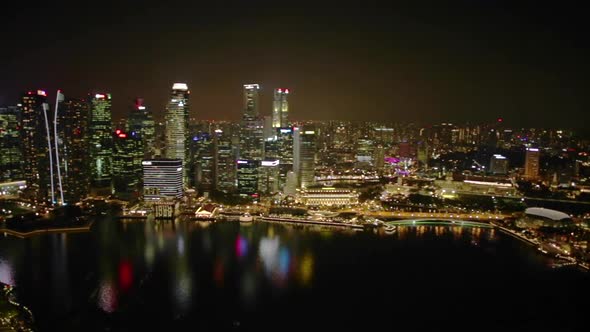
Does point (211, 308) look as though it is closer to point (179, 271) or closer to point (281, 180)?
point (179, 271)

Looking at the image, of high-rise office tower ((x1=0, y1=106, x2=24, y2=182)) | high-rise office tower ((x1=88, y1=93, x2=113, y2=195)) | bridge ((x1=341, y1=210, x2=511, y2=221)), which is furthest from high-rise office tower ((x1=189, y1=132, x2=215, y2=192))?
bridge ((x1=341, y1=210, x2=511, y2=221))

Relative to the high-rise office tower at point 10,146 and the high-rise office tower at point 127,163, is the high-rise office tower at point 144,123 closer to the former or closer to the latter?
the high-rise office tower at point 127,163

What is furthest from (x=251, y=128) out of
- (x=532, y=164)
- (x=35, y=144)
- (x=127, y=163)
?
(x=532, y=164)

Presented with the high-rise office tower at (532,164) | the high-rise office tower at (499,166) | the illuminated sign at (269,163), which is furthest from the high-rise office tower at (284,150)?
the high-rise office tower at (532,164)

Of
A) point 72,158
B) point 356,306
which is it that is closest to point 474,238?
point 356,306

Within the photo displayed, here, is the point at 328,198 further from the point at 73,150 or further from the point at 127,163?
the point at 73,150

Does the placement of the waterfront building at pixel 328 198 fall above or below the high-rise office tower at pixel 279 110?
below
